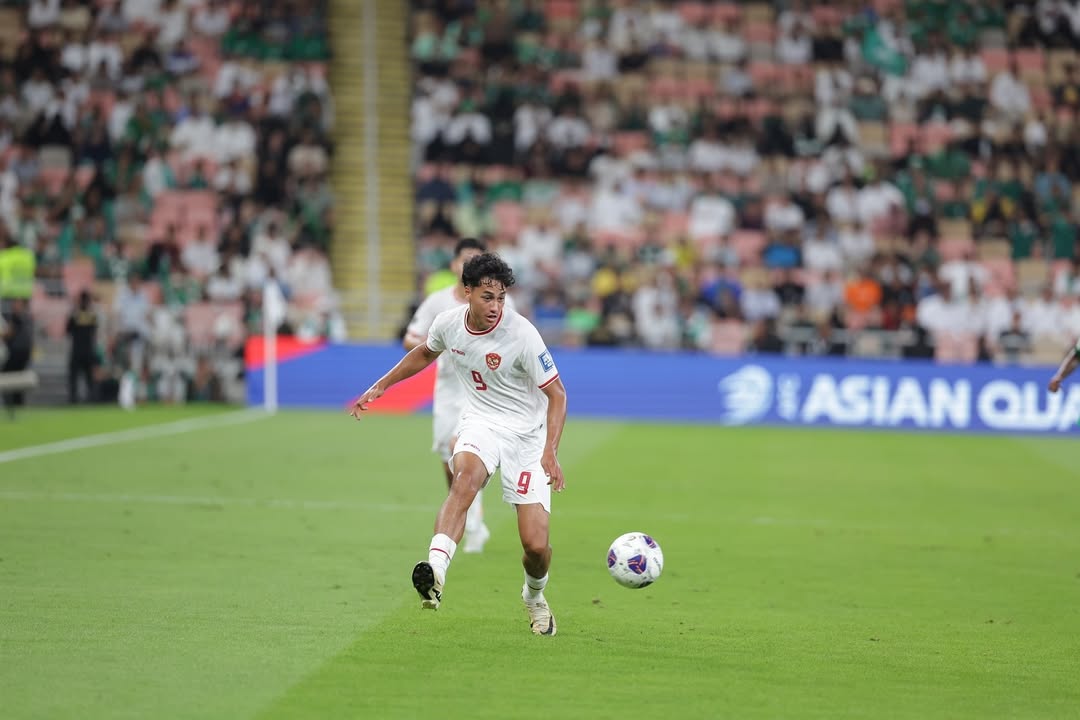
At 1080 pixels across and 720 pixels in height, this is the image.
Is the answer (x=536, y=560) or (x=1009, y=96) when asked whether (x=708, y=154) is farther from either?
(x=536, y=560)

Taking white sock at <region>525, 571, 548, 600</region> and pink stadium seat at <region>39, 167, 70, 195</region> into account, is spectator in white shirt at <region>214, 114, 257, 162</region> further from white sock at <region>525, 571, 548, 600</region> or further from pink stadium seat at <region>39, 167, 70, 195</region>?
white sock at <region>525, 571, 548, 600</region>

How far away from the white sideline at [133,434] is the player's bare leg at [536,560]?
416 inches

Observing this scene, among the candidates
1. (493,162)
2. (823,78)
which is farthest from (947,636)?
(823,78)

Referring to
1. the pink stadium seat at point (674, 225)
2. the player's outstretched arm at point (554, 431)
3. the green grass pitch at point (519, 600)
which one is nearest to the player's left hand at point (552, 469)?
the player's outstretched arm at point (554, 431)

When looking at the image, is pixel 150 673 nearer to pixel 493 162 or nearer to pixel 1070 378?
pixel 1070 378

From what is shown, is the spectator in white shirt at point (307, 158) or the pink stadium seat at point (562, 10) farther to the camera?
the pink stadium seat at point (562, 10)

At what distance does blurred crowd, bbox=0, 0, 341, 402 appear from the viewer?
28625mm

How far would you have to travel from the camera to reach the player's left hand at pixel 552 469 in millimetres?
8211

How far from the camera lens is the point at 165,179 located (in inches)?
1232

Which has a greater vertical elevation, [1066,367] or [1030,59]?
[1030,59]

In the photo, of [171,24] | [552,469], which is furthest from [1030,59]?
[552,469]

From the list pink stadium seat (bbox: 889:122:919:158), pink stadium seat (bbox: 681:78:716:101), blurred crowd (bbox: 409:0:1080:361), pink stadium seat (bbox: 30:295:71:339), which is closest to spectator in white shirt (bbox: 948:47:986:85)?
blurred crowd (bbox: 409:0:1080:361)

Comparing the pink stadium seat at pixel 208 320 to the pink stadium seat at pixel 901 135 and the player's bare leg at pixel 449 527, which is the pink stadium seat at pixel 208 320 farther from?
the player's bare leg at pixel 449 527

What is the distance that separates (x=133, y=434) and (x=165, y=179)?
10.9m
